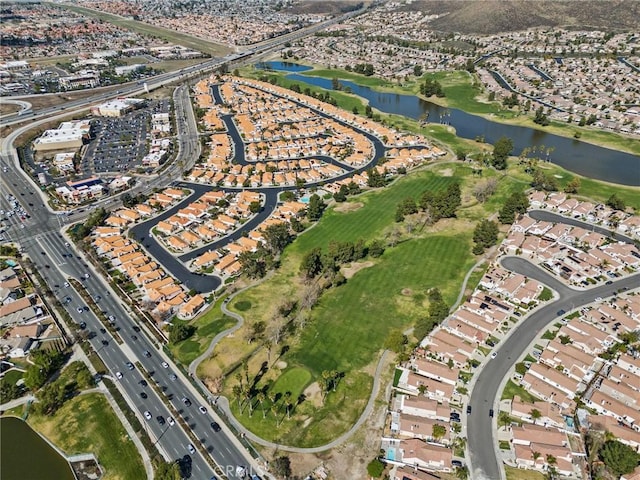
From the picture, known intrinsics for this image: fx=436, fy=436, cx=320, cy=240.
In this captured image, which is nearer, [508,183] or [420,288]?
[420,288]

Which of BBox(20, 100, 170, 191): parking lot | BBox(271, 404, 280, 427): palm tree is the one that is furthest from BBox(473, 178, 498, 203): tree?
BBox(20, 100, 170, 191): parking lot

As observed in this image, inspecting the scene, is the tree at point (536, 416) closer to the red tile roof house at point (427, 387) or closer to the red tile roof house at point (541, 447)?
the red tile roof house at point (541, 447)

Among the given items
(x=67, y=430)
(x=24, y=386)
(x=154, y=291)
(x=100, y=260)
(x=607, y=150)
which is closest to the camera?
(x=67, y=430)

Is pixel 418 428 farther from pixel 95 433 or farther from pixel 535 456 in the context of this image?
pixel 95 433

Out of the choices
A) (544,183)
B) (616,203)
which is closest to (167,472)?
(544,183)

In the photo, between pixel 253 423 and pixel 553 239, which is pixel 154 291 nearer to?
pixel 253 423

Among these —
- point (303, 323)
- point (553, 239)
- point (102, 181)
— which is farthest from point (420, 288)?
point (102, 181)

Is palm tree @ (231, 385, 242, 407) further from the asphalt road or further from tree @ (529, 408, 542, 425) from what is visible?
tree @ (529, 408, 542, 425)

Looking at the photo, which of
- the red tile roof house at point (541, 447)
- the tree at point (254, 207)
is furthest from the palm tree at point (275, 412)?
the tree at point (254, 207)
